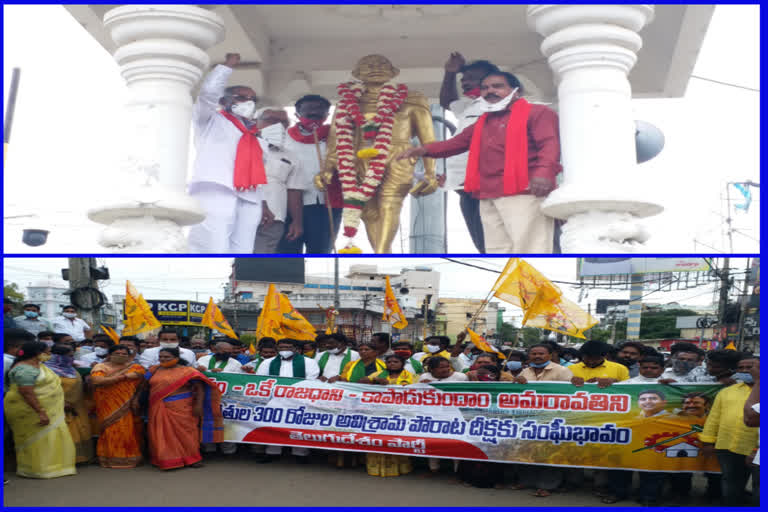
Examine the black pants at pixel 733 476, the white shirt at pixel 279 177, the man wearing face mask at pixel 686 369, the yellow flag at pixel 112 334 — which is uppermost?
the white shirt at pixel 279 177

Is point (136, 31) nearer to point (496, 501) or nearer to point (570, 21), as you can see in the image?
point (570, 21)

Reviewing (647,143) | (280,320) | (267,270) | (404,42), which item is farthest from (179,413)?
(267,270)

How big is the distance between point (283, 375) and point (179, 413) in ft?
3.01

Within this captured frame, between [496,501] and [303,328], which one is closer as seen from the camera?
[496,501]

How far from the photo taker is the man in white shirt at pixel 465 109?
7.67 meters

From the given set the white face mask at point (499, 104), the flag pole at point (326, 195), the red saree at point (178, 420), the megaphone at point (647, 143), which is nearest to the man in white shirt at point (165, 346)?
the red saree at point (178, 420)

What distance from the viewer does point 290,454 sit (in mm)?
6340

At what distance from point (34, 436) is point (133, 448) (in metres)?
→ 0.71

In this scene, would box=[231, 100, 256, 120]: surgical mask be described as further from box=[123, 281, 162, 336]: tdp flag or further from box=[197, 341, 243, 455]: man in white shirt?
box=[197, 341, 243, 455]: man in white shirt

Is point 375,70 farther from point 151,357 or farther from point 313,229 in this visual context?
point 151,357

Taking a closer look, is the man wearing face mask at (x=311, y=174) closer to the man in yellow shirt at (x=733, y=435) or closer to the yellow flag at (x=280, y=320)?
the yellow flag at (x=280, y=320)

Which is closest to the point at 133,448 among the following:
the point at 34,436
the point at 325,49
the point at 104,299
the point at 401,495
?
the point at 34,436

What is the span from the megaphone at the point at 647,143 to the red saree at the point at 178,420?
4312 millimetres

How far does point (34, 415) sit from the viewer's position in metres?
5.59
